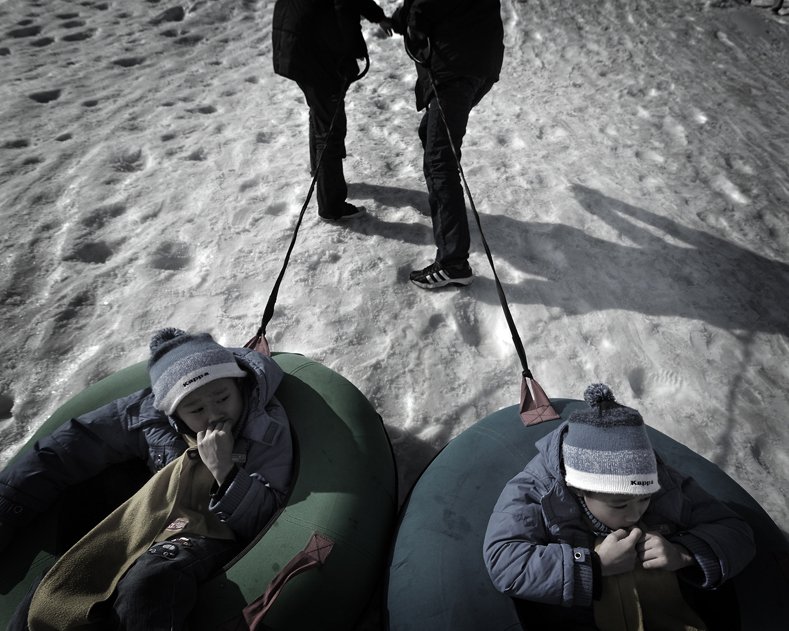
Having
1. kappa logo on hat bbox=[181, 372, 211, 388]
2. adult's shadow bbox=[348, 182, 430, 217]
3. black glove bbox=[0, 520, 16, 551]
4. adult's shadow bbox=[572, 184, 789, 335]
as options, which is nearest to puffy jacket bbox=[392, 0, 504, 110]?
adult's shadow bbox=[348, 182, 430, 217]

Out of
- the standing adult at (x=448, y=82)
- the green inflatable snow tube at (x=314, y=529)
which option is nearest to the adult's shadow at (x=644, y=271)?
A: the standing adult at (x=448, y=82)

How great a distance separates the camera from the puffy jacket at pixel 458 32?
2.57 metres

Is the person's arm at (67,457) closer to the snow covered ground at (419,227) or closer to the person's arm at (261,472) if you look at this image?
the person's arm at (261,472)

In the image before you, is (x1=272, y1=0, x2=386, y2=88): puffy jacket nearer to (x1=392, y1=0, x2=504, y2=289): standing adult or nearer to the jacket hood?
(x1=392, y1=0, x2=504, y2=289): standing adult

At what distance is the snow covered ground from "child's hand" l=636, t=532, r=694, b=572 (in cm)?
99

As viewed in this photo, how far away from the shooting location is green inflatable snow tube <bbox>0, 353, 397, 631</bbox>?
4.48ft

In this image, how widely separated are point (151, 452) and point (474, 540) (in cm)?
108

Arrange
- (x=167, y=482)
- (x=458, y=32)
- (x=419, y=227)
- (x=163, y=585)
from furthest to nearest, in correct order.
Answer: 1. (x=419, y=227)
2. (x=458, y=32)
3. (x=167, y=482)
4. (x=163, y=585)

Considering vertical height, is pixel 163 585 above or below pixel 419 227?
above

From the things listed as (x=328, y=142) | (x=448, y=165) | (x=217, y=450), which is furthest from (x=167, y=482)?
(x=328, y=142)

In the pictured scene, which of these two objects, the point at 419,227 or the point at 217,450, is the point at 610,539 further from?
the point at 419,227

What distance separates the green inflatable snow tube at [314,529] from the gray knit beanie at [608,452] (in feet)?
1.99

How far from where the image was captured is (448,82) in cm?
272

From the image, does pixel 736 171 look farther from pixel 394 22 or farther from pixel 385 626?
pixel 385 626
